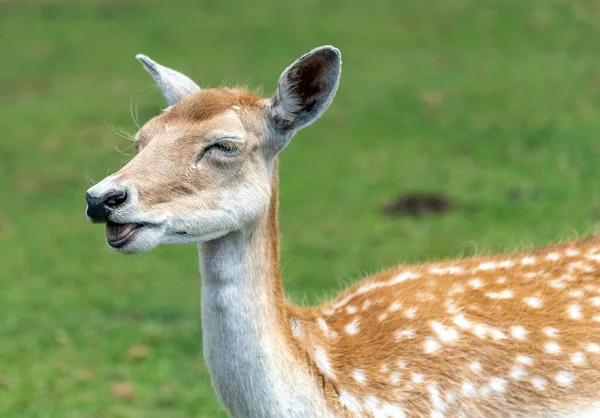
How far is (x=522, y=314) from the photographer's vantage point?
4629 millimetres

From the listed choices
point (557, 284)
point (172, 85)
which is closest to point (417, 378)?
point (557, 284)

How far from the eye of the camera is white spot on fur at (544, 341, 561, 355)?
4520 mm

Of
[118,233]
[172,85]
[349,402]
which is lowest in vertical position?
[349,402]

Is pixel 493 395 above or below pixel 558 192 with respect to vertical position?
below

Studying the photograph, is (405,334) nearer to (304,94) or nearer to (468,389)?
(468,389)

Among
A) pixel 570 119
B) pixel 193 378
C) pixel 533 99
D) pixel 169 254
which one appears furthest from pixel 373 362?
pixel 533 99

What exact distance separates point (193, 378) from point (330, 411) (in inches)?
135

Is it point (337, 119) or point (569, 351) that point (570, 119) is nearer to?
point (337, 119)

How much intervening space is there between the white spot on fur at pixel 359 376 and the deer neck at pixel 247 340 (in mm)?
176

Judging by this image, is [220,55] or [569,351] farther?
[220,55]

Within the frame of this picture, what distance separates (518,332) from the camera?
456 cm

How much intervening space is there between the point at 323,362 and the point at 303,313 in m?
0.31

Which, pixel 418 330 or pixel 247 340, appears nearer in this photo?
pixel 247 340

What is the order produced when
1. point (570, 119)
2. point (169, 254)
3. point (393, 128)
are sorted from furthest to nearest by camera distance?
1. point (393, 128)
2. point (570, 119)
3. point (169, 254)
